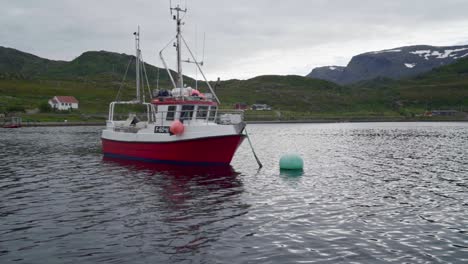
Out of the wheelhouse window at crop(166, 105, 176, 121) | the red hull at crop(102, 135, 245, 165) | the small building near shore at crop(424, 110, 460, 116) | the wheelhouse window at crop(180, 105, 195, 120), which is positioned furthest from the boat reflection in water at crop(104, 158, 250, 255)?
the small building near shore at crop(424, 110, 460, 116)

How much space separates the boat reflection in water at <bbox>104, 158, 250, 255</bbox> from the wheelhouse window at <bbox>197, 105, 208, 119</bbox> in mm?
3954

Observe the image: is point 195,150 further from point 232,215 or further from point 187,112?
point 232,215

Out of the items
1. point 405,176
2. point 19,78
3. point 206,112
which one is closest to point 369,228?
point 405,176

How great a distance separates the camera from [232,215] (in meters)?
16.2

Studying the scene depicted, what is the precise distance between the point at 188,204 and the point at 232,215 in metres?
2.82

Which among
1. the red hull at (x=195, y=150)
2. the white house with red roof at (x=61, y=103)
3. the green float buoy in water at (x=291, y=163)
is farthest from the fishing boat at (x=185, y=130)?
the white house with red roof at (x=61, y=103)

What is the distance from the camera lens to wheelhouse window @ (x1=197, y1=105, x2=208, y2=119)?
2971cm

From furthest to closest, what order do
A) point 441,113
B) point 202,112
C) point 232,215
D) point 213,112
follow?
point 441,113, point 213,112, point 202,112, point 232,215

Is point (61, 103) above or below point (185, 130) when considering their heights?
above

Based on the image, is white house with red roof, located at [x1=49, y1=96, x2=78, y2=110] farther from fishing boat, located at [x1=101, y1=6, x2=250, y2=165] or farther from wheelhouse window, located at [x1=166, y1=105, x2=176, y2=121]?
wheelhouse window, located at [x1=166, y1=105, x2=176, y2=121]

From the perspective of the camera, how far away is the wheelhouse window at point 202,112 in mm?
29714

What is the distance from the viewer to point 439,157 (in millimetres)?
37031

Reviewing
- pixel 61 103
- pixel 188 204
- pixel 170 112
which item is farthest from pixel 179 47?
pixel 61 103

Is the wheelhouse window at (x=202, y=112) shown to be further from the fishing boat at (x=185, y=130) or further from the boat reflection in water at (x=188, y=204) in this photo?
the boat reflection in water at (x=188, y=204)
